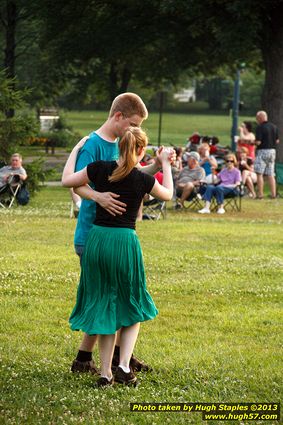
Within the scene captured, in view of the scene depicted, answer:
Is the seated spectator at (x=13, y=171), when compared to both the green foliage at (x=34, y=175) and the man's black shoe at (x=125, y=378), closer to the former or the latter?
the green foliage at (x=34, y=175)

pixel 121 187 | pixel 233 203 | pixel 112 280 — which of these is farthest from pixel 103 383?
pixel 233 203

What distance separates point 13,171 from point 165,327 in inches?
495

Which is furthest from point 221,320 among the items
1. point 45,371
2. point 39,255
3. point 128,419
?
point 39,255

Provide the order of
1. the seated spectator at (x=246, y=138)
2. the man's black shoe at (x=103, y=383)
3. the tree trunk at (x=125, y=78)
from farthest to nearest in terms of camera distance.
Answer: the tree trunk at (x=125, y=78) < the seated spectator at (x=246, y=138) < the man's black shoe at (x=103, y=383)

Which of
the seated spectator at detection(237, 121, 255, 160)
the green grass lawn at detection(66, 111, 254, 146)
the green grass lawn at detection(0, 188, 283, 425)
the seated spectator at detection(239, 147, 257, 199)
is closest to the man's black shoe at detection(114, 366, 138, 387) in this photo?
the green grass lawn at detection(0, 188, 283, 425)

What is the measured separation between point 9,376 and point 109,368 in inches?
28.2

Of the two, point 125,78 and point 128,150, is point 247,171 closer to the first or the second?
point 128,150

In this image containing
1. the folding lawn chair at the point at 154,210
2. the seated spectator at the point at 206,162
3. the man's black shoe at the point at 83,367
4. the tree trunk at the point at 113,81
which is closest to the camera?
the man's black shoe at the point at 83,367

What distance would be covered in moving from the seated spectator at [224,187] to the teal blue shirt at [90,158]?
1397 cm

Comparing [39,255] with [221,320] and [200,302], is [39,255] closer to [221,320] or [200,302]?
[200,302]

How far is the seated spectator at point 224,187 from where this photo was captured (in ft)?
70.6

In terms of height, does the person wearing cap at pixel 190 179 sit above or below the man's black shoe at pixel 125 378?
below

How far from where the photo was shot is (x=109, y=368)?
23.8 feet

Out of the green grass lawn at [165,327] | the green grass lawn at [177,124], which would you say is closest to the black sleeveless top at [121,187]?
the green grass lawn at [165,327]
